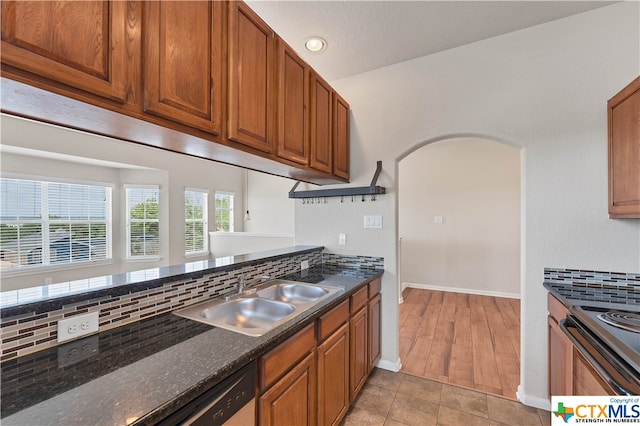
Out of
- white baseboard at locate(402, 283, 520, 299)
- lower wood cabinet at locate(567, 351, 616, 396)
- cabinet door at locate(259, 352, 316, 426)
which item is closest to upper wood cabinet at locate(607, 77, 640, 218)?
lower wood cabinet at locate(567, 351, 616, 396)

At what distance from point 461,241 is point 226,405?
4.86 meters

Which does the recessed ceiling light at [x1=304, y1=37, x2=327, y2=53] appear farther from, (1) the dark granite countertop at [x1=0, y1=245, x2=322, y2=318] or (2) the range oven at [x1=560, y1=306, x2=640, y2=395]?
(2) the range oven at [x1=560, y1=306, x2=640, y2=395]

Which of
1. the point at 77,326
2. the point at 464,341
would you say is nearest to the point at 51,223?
the point at 77,326

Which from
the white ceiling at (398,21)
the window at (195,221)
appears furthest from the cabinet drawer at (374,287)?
the window at (195,221)

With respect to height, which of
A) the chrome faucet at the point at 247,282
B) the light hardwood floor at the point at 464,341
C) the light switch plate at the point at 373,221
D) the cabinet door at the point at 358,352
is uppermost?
the light switch plate at the point at 373,221

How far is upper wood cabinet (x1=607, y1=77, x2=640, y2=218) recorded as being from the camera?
1520 millimetres

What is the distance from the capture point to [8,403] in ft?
2.27

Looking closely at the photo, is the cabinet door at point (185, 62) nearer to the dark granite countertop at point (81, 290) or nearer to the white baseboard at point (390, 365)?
the dark granite countertop at point (81, 290)

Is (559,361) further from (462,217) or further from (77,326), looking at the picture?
(462,217)

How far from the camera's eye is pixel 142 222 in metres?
5.76

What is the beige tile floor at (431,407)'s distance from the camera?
1838mm

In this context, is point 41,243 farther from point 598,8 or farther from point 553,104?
point 598,8

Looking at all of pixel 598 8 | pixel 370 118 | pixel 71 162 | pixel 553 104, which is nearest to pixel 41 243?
pixel 71 162

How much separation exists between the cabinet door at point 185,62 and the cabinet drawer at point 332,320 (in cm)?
115
